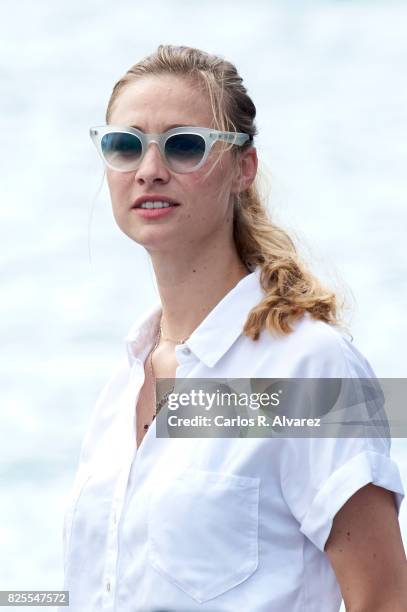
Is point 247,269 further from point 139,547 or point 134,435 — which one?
point 139,547

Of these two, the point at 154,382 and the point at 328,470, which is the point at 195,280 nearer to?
the point at 154,382

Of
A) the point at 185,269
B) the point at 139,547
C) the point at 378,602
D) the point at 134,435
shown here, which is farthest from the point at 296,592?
the point at 185,269

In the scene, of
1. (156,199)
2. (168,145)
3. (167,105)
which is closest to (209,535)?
(156,199)

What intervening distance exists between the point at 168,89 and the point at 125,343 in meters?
0.65

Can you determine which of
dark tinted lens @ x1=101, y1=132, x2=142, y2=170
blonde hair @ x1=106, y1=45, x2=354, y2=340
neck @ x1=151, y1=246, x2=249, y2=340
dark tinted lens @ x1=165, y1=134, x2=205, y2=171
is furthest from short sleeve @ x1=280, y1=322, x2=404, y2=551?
dark tinted lens @ x1=101, y1=132, x2=142, y2=170

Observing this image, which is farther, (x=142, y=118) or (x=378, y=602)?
(x=142, y=118)

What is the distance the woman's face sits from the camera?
2.67 m

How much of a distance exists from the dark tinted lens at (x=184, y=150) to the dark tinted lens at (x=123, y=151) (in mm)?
77

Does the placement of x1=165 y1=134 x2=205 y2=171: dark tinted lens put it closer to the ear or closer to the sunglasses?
the sunglasses

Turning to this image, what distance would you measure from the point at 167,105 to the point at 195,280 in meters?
0.40

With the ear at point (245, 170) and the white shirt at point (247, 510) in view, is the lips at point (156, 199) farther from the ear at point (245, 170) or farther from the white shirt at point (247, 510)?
the white shirt at point (247, 510)

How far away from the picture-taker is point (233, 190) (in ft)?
9.25

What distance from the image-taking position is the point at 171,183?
2684mm

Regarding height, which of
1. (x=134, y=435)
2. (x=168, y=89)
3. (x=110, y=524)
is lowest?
(x=110, y=524)
